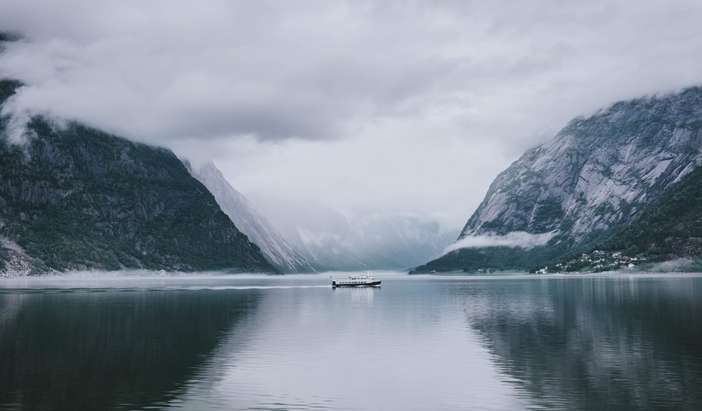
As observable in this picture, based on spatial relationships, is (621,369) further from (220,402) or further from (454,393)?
(220,402)

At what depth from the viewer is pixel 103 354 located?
90.2m

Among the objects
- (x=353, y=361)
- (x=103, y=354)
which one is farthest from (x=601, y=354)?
(x=103, y=354)

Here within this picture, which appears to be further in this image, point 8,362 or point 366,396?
point 8,362

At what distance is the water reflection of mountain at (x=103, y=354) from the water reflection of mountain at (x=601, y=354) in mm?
35270

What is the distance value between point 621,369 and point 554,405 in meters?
20.1

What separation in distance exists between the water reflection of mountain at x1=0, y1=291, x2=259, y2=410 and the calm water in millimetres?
216

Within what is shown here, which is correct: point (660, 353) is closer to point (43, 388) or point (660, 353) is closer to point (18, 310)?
point (43, 388)

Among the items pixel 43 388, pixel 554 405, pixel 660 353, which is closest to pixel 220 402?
pixel 43 388

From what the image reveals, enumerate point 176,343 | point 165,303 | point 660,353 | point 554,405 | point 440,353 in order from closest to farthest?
point 554,405
point 660,353
point 440,353
point 176,343
point 165,303

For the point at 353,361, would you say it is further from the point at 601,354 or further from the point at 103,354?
the point at 103,354

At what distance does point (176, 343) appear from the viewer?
339 ft

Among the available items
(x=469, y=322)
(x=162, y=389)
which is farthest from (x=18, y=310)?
(x=162, y=389)

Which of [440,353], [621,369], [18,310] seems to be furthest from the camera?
[18,310]

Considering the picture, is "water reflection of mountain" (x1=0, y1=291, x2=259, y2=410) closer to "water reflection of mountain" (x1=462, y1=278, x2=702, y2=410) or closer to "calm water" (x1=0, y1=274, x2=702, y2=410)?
"calm water" (x1=0, y1=274, x2=702, y2=410)
